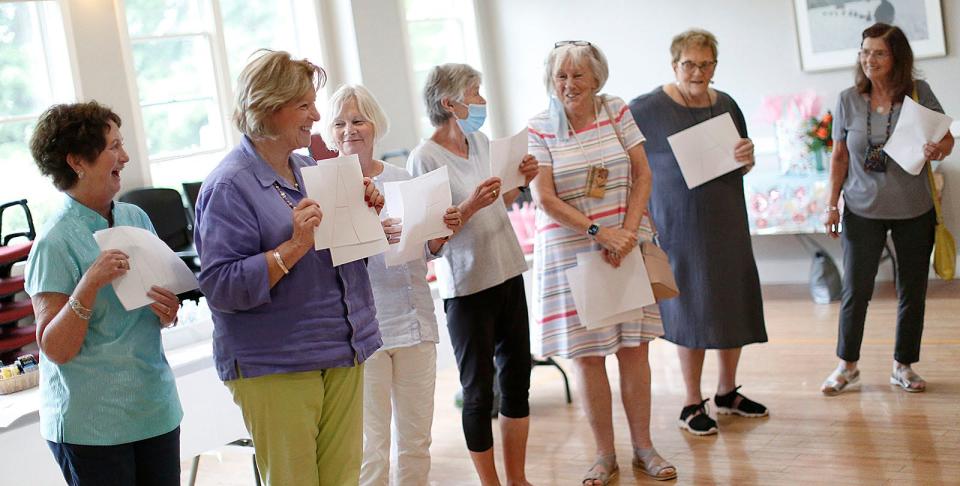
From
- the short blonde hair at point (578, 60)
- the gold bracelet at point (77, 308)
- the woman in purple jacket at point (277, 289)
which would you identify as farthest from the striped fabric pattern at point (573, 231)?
the gold bracelet at point (77, 308)

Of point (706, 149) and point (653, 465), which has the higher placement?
point (706, 149)

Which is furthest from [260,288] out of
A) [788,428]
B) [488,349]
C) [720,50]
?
[720,50]

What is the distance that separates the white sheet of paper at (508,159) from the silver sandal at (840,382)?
1839 millimetres

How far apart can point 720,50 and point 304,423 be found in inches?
215

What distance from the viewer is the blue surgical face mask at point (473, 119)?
329 cm

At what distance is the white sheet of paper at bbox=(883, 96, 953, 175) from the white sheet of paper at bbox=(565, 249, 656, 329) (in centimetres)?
125

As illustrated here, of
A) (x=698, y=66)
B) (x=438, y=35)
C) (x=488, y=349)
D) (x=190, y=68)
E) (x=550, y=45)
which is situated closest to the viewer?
(x=488, y=349)

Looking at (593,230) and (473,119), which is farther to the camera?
(593,230)

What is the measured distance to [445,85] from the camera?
3277mm

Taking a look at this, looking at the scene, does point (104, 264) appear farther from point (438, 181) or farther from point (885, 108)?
point (885, 108)

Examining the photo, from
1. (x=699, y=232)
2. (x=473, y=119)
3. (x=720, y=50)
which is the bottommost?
(x=699, y=232)

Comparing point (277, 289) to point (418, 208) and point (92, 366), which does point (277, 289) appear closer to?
point (92, 366)

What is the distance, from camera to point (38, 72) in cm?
628

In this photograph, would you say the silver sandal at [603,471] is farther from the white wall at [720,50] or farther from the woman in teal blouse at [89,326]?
the white wall at [720,50]
